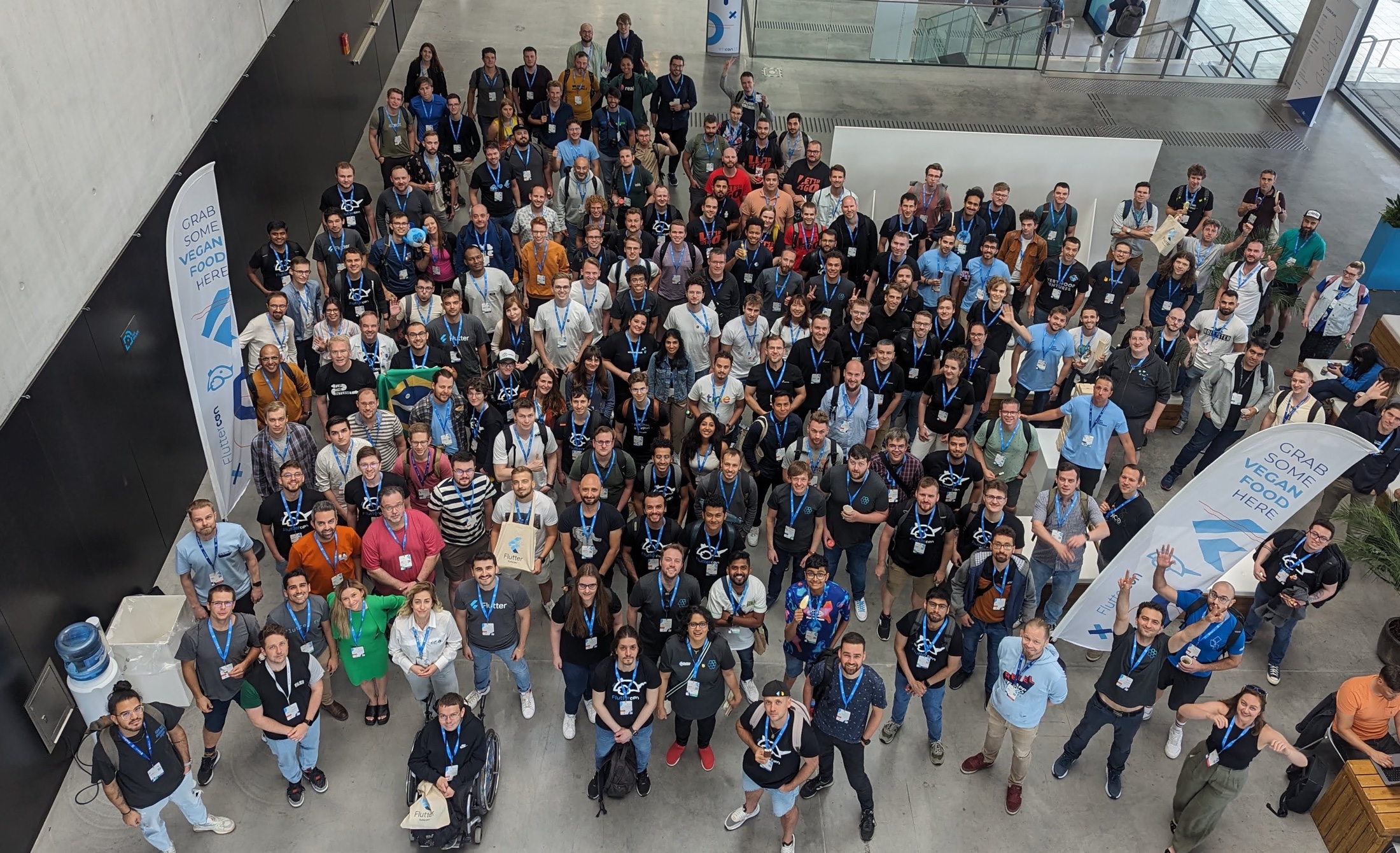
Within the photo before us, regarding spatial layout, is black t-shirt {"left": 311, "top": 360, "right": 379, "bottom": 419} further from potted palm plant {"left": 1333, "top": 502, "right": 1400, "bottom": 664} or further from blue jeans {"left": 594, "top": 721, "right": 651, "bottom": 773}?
potted palm plant {"left": 1333, "top": 502, "right": 1400, "bottom": 664}

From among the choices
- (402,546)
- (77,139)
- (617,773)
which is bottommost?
(617,773)

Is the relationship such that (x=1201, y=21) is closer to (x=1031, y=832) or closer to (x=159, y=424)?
(x=1031, y=832)

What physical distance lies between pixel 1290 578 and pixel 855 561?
2.90 meters

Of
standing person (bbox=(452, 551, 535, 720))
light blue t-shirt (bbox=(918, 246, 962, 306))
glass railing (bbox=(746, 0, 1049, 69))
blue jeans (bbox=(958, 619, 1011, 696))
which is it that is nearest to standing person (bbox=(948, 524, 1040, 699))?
blue jeans (bbox=(958, 619, 1011, 696))

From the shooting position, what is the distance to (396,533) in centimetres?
677

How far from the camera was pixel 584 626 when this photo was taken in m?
6.41

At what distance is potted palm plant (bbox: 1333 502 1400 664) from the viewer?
25.4 ft

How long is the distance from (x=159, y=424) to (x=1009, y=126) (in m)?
11.6

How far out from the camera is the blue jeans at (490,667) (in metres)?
6.80

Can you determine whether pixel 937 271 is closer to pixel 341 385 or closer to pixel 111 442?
pixel 341 385

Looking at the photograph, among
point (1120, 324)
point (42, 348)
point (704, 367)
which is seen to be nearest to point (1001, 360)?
point (1120, 324)

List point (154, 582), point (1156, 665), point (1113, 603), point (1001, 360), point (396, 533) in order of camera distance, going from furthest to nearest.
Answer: point (1001, 360) < point (154, 582) < point (1113, 603) < point (396, 533) < point (1156, 665)

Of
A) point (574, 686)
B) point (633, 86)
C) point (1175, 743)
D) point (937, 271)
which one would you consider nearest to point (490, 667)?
point (574, 686)

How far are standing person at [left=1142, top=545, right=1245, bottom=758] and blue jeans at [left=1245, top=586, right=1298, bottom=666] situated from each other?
900 mm
